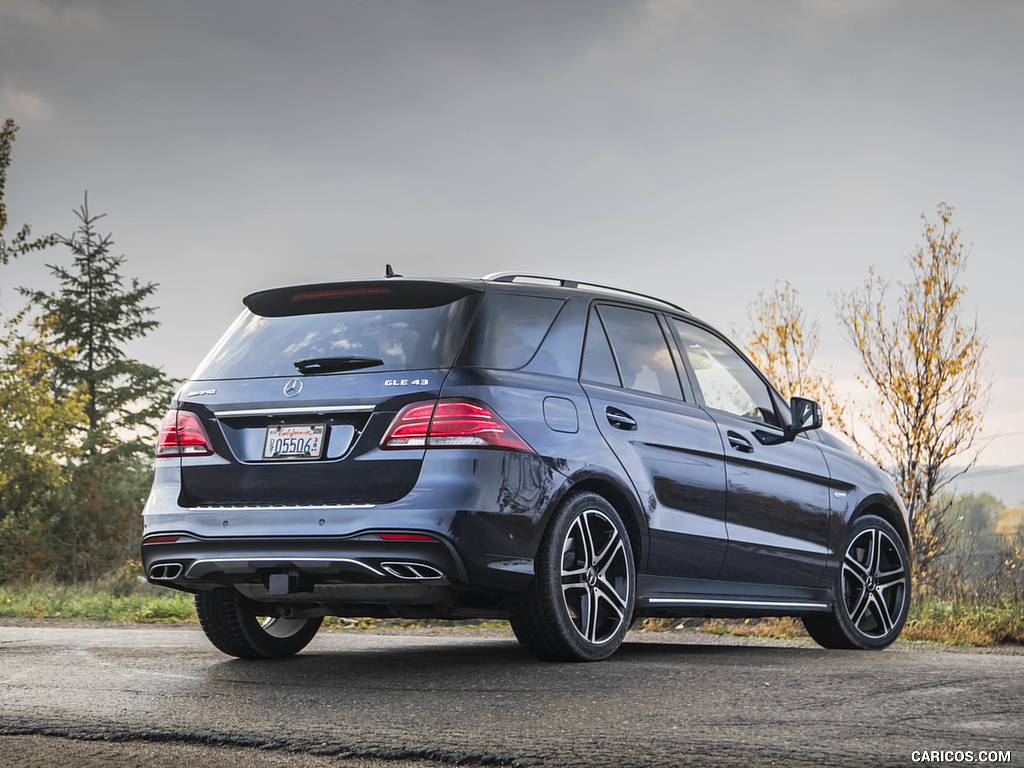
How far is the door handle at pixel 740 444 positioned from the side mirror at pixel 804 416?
540 millimetres

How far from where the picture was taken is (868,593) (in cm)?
796

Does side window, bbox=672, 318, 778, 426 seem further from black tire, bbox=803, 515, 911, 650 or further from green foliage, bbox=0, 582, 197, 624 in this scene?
green foliage, bbox=0, 582, 197, 624

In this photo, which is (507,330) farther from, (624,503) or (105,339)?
(105,339)

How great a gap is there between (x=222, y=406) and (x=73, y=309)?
44.6 meters

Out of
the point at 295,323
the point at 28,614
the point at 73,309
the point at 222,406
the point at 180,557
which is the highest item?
the point at 73,309

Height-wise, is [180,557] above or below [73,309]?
below

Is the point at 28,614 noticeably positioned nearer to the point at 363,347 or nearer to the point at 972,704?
the point at 363,347

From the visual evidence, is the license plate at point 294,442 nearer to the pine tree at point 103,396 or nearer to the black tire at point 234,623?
the black tire at point 234,623

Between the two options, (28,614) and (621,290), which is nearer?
(621,290)

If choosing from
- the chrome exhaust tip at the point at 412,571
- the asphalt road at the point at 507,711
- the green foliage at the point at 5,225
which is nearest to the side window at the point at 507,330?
the chrome exhaust tip at the point at 412,571

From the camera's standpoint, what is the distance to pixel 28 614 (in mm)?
13609

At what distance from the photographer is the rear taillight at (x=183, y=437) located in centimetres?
567

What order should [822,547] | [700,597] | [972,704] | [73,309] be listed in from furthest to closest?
1. [73,309]
2. [822,547]
3. [700,597]
4. [972,704]

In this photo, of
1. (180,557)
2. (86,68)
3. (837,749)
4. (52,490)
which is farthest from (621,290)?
(52,490)
